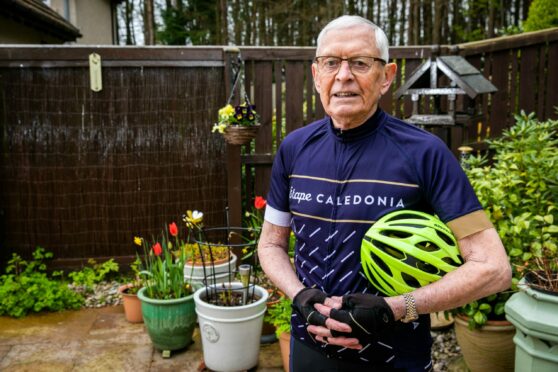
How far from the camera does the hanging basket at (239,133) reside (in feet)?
14.9

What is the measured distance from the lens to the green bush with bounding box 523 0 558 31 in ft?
23.0

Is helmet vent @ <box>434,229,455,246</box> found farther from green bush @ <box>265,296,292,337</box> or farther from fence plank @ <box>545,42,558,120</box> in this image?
fence plank @ <box>545,42,558,120</box>

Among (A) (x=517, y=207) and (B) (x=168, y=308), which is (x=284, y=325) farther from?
(A) (x=517, y=207)

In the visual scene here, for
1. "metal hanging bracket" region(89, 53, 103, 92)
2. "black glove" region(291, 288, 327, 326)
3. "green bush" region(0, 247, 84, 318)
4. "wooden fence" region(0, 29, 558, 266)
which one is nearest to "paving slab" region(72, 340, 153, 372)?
"green bush" region(0, 247, 84, 318)

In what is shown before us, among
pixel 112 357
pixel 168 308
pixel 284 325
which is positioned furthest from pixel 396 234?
pixel 112 357

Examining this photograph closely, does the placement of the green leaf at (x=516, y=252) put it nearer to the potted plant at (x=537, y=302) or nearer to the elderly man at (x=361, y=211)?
the potted plant at (x=537, y=302)

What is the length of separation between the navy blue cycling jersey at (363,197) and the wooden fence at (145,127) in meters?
3.29

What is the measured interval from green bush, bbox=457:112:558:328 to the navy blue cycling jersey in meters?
1.44

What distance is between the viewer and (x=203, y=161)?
17.1ft

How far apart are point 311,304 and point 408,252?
323mm

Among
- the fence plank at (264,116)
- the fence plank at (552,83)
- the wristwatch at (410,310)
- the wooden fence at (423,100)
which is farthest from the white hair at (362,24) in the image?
the fence plank at (552,83)

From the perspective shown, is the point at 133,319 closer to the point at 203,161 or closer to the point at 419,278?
the point at 203,161

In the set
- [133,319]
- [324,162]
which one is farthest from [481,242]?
[133,319]

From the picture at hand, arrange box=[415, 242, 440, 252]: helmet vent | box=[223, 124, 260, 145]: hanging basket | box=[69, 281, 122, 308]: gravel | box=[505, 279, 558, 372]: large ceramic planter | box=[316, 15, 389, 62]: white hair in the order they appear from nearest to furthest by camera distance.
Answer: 1. box=[415, 242, 440, 252]: helmet vent
2. box=[316, 15, 389, 62]: white hair
3. box=[505, 279, 558, 372]: large ceramic planter
4. box=[223, 124, 260, 145]: hanging basket
5. box=[69, 281, 122, 308]: gravel
